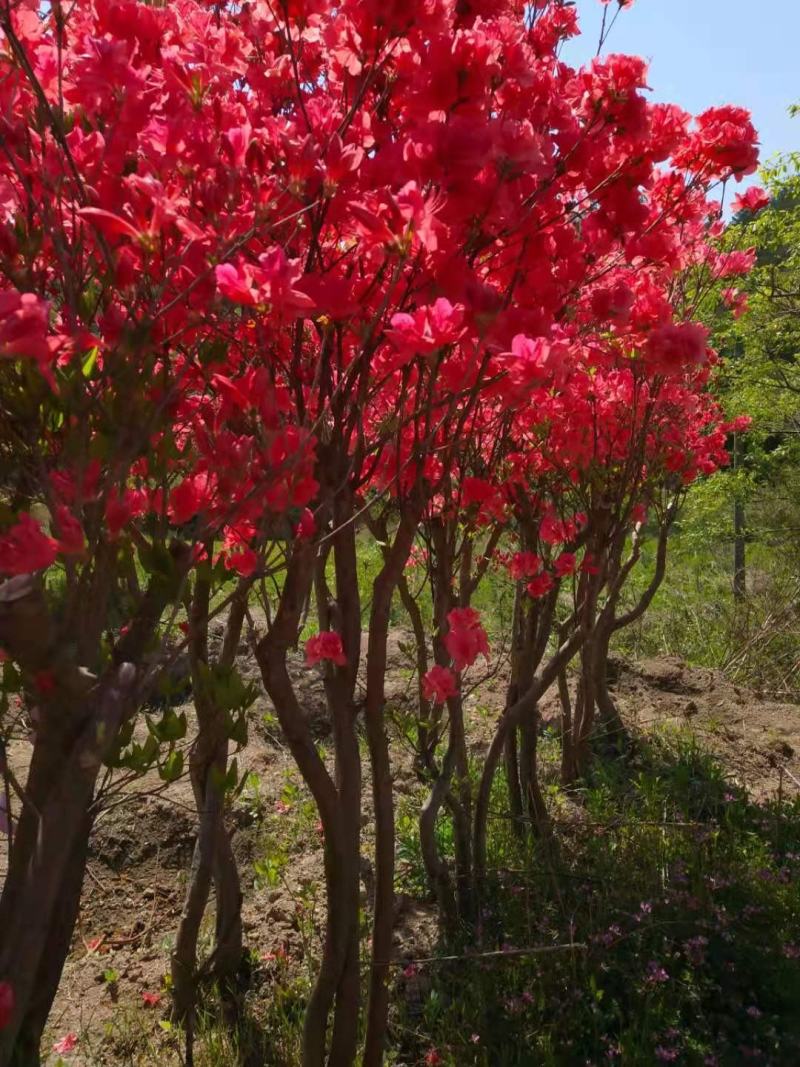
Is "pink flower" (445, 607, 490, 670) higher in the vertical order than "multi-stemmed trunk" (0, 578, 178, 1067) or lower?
higher

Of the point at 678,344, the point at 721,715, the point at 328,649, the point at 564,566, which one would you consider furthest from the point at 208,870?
the point at 721,715

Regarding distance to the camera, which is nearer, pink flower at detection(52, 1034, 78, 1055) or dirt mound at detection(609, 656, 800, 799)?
pink flower at detection(52, 1034, 78, 1055)

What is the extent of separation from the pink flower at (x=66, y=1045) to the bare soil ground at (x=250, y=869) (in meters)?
0.03

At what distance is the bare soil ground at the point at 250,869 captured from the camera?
280 cm

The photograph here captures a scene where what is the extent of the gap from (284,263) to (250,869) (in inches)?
119

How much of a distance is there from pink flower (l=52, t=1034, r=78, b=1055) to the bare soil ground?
0.03m

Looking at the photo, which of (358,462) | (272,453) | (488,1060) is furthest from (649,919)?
(272,453)

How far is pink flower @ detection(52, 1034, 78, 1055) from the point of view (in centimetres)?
255

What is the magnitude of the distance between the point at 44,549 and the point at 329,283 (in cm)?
63

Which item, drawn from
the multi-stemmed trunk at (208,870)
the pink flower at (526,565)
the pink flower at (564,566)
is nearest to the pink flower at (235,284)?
the multi-stemmed trunk at (208,870)

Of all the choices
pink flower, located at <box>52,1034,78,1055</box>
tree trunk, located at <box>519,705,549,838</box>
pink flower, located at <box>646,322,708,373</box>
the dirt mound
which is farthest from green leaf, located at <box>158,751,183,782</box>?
the dirt mound

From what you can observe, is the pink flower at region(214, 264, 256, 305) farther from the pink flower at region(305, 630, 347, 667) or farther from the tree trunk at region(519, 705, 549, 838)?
the tree trunk at region(519, 705, 549, 838)

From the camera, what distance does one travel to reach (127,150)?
1.46 m

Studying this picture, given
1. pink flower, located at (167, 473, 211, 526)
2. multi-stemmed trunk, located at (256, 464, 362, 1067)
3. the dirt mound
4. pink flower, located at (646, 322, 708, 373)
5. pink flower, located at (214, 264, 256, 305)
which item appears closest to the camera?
pink flower, located at (214, 264, 256, 305)
